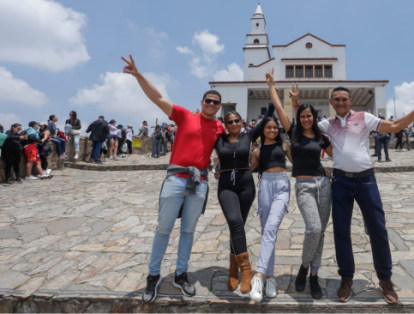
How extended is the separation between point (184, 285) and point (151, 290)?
314mm

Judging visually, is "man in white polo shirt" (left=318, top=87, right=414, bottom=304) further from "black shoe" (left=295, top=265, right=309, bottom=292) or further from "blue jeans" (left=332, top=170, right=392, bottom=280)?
"black shoe" (left=295, top=265, right=309, bottom=292)

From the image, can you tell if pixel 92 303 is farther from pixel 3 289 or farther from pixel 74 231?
pixel 74 231

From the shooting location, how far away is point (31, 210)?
5.99 metres

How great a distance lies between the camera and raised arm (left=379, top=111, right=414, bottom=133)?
8.91 ft

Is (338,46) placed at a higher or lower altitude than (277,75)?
higher

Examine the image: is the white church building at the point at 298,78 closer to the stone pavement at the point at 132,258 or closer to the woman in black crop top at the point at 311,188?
the stone pavement at the point at 132,258

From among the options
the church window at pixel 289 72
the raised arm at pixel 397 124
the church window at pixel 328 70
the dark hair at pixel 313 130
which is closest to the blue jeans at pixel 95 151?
the dark hair at pixel 313 130

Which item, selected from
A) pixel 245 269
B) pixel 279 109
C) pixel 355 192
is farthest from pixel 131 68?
pixel 355 192

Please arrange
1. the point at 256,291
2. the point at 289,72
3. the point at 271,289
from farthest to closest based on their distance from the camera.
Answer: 1. the point at 289,72
2. the point at 271,289
3. the point at 256,291

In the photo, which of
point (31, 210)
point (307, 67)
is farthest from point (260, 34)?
point (31, 210)

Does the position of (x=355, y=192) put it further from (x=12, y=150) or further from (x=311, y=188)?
(x=12, y=150)

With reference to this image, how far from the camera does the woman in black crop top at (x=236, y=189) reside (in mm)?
2707

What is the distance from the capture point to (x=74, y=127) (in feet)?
39.1

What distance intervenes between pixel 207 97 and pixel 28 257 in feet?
10.2
